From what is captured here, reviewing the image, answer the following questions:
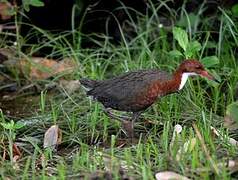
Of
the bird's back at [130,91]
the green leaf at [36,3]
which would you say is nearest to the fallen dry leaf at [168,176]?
the bird's back at [130,91]

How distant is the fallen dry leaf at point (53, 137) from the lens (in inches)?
163

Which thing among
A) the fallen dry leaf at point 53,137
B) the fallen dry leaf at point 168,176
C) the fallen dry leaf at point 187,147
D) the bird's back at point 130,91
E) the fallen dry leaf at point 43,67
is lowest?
the fallen dry leaf at point 168,176

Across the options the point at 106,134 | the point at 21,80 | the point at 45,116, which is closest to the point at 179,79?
the point at 106,134

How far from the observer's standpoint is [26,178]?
3457 millimetres

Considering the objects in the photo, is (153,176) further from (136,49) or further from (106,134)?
(136,49)

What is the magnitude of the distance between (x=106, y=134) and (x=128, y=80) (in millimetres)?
369

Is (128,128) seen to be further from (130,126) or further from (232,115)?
(232,115)

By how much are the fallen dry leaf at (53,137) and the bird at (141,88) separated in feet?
1.05

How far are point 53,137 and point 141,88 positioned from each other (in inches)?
24.1

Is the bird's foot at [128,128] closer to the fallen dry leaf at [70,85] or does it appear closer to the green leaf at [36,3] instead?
the fallen dry leaf at [70,85]

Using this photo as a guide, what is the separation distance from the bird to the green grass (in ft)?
0.60

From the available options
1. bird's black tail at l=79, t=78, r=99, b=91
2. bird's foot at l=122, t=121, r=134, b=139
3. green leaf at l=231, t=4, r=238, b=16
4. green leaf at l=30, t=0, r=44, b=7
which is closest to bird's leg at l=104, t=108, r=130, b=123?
bird's foot at l=122, t=121, r=134, b=139

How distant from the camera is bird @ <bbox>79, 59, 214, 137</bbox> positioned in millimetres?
4160

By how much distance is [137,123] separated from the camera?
14.7 ft
